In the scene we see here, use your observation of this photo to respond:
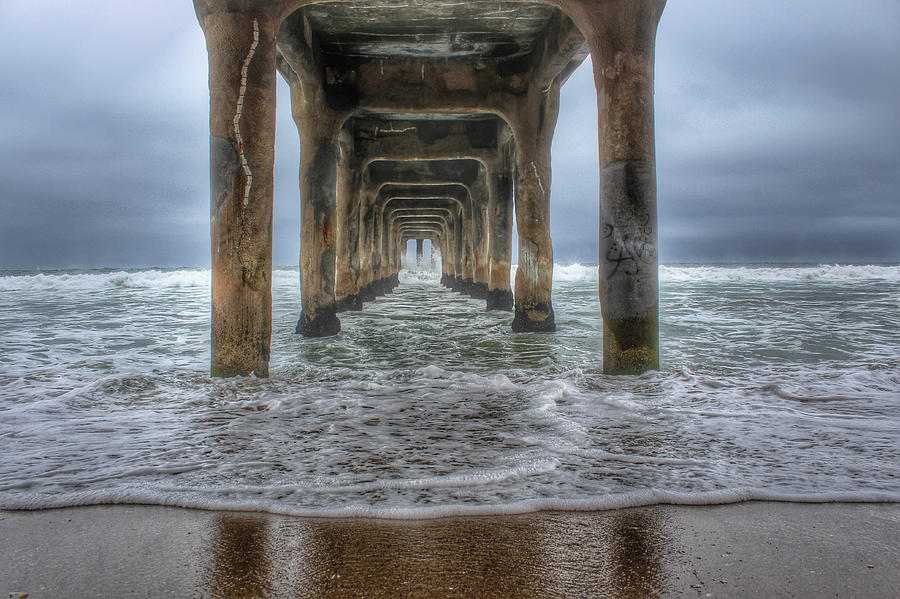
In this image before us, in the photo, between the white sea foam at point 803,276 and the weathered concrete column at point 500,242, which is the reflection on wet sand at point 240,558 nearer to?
the weathered concrete column at point 500,242

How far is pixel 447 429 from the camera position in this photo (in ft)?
9.96

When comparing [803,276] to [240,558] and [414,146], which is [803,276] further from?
[240,558]

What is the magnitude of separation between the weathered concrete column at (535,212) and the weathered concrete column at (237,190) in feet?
16.6

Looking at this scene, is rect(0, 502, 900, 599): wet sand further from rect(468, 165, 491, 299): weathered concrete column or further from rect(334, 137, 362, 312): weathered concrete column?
rect(468, 165, 491, 299): weathered concrete column

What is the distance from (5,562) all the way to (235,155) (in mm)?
3521

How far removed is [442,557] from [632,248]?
362 centimetres

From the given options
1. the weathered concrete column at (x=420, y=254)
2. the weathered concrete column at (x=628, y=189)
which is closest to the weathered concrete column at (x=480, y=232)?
the weathered concrete column at (x=628, y=189)

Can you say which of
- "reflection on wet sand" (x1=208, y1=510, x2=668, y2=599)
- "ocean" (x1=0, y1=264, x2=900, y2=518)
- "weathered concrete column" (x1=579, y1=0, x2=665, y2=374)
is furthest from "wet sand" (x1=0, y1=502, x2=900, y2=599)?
"weathered concrete column" (x1=579, y1=0, x2=665, y2=374)

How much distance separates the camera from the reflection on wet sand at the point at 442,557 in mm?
1357

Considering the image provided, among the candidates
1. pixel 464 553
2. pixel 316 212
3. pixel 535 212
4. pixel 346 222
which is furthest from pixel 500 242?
pixel 464 553

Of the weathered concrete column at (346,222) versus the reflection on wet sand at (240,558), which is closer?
the reflection on wet sand at (240,558)

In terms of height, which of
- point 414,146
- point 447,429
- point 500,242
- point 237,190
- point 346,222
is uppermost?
point 414,146

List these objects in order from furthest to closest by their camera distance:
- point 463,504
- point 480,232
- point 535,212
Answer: point 480,232
point 535,212
point 463,504

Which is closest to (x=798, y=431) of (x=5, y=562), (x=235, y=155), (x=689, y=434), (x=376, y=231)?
(x=689, y=434)
